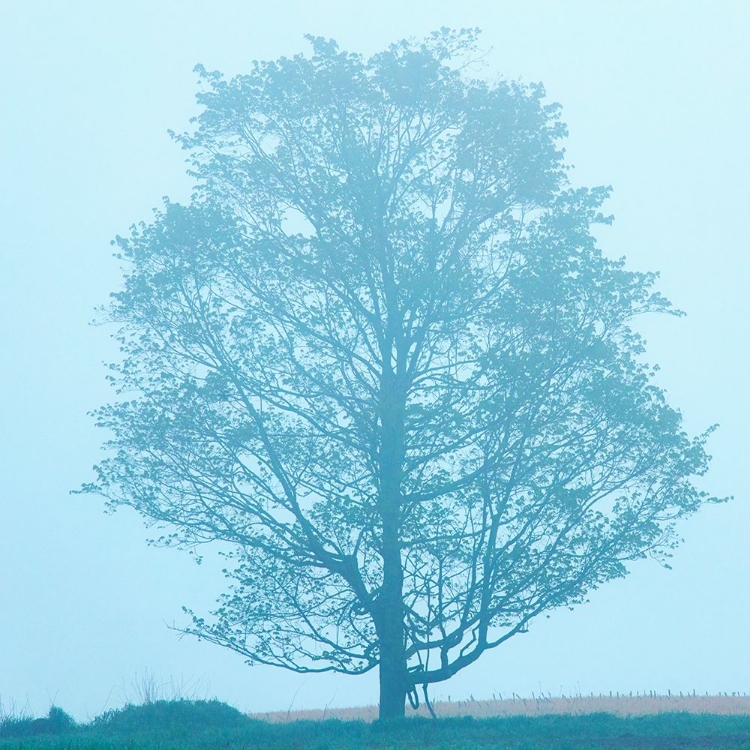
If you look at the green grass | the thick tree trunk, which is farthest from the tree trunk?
the green grass

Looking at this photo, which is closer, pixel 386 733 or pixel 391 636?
pixel 386 733

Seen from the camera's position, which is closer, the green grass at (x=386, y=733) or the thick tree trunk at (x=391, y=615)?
the green grass at (x=386, y=733)

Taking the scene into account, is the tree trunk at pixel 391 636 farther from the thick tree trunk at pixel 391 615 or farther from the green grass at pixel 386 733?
the green grass at pixel 386 733

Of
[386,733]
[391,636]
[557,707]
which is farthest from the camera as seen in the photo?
[557,707]

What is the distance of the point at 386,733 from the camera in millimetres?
17000

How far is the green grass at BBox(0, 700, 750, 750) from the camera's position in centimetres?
1425

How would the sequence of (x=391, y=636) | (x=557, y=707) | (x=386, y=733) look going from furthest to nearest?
(x=557, y=707)
(x=391, y=636)
(x=386, y=733)

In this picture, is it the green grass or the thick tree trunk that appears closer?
the green grass

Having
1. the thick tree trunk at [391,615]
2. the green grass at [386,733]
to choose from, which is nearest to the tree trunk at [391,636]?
the thick tree trunk at [391,615]

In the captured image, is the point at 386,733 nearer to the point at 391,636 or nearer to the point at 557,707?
the point at 391,636

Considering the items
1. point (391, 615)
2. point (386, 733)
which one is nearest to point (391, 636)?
point (391, 615)

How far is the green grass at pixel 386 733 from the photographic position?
46.8ft

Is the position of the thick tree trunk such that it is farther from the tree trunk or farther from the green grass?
the green grass

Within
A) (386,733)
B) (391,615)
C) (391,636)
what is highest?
(391,615)
